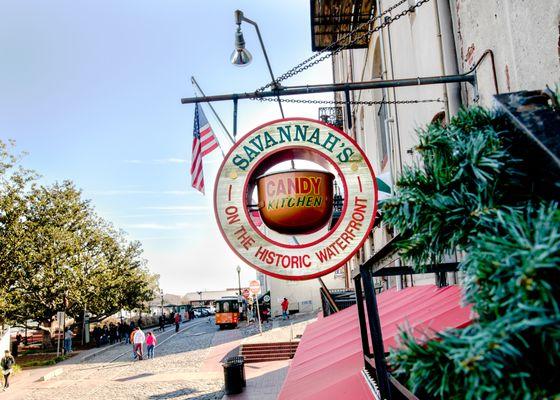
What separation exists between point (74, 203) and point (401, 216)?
1374 inches

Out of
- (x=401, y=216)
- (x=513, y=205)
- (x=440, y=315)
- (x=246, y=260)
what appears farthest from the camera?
(x=440, y=315)

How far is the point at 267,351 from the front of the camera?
20719mm

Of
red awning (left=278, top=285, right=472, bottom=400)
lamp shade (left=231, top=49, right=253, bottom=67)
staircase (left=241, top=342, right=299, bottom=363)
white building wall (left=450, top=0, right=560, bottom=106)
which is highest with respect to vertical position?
lamp shade (left=231, top=49, right=253, bottom=67)

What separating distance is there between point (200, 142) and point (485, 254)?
4.43 m

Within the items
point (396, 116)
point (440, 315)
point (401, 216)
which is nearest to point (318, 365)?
point (440, 315)

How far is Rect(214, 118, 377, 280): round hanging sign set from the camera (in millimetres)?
2959

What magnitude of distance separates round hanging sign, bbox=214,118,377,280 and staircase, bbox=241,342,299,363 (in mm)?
18068

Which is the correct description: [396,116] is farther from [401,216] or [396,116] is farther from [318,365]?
[401,216]

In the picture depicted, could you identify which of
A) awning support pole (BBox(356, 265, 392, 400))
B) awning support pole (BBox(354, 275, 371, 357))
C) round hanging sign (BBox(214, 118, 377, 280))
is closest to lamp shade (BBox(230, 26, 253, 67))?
round hanging sign (BBox(214, 118, 377, 280))

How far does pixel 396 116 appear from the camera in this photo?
8570mm

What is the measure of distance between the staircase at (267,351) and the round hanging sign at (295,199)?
1807 centimetres

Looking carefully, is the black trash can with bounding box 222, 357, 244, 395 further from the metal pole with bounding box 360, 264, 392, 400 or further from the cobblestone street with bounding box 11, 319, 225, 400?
the metal pole with bounding box 360, 264, 392, 400

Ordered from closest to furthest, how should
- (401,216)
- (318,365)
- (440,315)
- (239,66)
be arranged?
1. (401,216)
2. (440,315)
3. (239,66)
4. (318,365)

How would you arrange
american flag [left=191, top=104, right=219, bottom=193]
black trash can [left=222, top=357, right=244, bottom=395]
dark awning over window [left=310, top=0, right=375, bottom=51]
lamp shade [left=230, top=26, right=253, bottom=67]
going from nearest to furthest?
lamp shade [left=230, top=26, right=253, bottom=67]
american flag [left=191, top=104, right=219, bottom=193]
dark awning over window [left=310, top=0, right=375, bottom=51]
black trash can [left=222, top=357, right=244, bottom=395]
